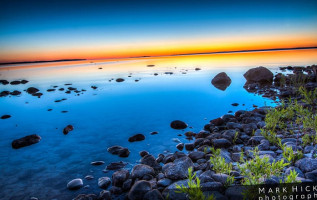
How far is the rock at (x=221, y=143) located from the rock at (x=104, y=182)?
3.13 meters

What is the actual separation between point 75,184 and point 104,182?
672 millimetres

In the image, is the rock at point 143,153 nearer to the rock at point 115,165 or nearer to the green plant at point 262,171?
the rock at point 115,165

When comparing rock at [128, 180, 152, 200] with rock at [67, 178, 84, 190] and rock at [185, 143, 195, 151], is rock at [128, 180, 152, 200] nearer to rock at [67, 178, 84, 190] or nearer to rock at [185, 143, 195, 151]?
rock at [67, 178, 84, 190]

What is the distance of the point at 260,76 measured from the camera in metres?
17.7

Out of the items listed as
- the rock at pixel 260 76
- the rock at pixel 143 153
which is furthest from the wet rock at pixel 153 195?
the rock at pixel 260 76

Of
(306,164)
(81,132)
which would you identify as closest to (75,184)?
(81,132)

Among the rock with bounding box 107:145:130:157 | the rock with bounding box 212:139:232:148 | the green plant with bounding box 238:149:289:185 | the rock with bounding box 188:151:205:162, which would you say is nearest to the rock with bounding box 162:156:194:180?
the rock with bounding box 188:151:205:162

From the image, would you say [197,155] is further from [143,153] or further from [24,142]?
[24,142]

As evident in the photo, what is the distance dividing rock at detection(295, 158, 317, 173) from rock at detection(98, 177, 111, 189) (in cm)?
402

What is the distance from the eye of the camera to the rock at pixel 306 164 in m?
3.51

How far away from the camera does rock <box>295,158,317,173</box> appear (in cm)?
351

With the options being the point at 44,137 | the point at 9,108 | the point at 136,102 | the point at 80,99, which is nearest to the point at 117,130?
the point at 44,137

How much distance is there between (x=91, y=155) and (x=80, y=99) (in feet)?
30.0

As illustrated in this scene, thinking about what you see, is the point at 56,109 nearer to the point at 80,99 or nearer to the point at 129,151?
the point at 80,99
